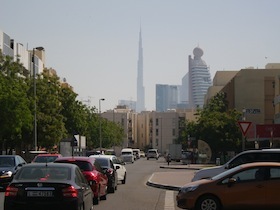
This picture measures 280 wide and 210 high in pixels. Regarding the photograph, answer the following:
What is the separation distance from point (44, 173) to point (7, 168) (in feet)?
49.9

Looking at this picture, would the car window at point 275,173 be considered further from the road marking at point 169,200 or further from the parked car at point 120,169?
the parked car at point 120,169

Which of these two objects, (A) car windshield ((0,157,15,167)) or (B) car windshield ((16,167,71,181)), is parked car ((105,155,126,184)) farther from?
(B) car windshield ((16,167,71,181))

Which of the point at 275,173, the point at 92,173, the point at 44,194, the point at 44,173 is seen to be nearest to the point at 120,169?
the point at 92,173

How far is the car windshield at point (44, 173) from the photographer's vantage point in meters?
13.8

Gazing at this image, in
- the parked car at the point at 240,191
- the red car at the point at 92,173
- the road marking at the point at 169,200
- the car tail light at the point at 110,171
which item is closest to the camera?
the parked car at the point at 240,191

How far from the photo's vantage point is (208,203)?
1678 cm

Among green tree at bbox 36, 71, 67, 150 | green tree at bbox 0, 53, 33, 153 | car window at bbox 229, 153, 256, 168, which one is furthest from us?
green tree at bbox 36, 71, 67, 150

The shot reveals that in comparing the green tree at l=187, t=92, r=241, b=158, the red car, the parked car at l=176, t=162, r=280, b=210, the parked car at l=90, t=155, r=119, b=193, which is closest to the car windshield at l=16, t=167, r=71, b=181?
the parked car at l=176, t=162, r=280, b=210

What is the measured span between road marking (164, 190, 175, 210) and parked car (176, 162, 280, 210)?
3.10 meters

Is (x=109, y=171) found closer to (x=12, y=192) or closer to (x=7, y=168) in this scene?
(x=7, y=168)

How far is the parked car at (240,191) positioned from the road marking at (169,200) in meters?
3.10

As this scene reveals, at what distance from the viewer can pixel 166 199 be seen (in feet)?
76.8

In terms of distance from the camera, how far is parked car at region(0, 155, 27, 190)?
27750mm

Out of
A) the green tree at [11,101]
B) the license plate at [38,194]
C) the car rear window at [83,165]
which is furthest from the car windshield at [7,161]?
the green tree at [11,101]
